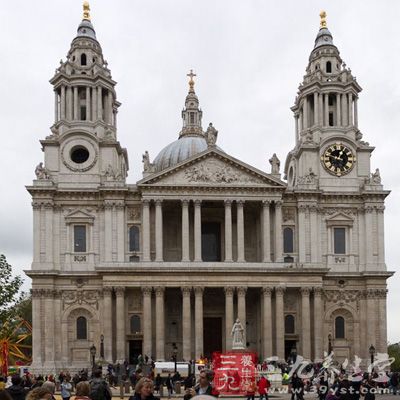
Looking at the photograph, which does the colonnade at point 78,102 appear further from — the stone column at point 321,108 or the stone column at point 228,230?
the stone column at point 321,108

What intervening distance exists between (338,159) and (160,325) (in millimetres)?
21991

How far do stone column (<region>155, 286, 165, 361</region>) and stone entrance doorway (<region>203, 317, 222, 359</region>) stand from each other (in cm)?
532

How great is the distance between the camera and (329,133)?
75688 mm

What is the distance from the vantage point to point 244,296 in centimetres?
6931

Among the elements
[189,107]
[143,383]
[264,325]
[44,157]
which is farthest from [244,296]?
[143,383]

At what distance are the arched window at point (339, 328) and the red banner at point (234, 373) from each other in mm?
33374

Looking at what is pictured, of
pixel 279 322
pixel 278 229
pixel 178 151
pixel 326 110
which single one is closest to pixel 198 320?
pixel 279 322

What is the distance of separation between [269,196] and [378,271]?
11.4m

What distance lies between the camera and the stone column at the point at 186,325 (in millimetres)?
67688

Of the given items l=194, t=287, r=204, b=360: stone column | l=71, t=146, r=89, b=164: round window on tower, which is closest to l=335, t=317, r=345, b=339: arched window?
l=194, t=287, r=204, b=360: stone column

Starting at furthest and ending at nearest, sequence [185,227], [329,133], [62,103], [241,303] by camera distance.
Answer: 1. [329,133]
2. [62,103]
3. [185,227]
4. [241,303]

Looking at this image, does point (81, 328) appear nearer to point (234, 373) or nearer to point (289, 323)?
point (289, 323)

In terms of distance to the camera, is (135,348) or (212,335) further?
(212,335)

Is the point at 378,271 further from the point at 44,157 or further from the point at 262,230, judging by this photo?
the point at 44,157
